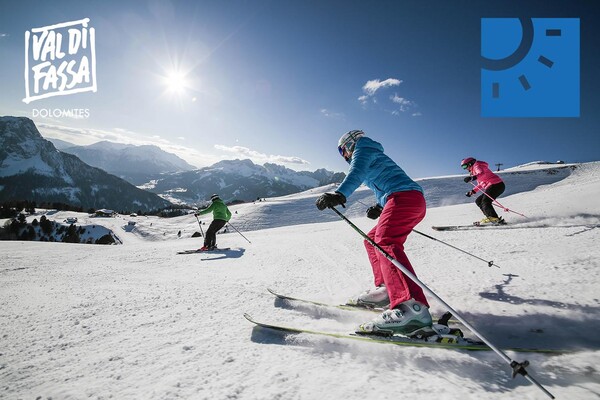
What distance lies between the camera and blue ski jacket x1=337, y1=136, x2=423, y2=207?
3.39 meters

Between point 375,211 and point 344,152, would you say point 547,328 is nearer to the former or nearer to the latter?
point 375,211

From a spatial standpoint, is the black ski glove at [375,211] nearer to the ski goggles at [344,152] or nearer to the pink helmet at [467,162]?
the ski goggles at [344,152]

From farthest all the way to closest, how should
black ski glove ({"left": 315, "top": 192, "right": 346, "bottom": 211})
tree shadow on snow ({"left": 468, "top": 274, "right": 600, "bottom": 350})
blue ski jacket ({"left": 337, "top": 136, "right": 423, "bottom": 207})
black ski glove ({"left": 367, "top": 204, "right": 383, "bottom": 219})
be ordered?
1. black ski glove ({"left": 367, "top": 204, "right": 383, "bottom": 219})
2. blue ski jacket ({"left": 337, "top": 136, "right": 423, "bottom": 207})
3. black ski glove ({"left": 315, "top": 192, "right": 346, "bottom": 211})
4. tree shadow on snow ({"left": 468, "top": 274, "right": 600, "bottom": 350})

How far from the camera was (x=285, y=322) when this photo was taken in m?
3.12

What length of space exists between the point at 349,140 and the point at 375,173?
0.70 meters

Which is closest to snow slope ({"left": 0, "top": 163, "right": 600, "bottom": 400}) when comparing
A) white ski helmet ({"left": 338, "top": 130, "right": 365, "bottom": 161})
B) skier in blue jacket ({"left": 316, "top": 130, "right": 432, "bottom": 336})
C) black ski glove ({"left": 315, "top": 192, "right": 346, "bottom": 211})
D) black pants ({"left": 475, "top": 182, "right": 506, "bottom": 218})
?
skier in blue jacket ({"left": 316, "top": 130, "right": 432, "bottom": 336})

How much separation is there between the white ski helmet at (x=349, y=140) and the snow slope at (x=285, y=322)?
7.43ft

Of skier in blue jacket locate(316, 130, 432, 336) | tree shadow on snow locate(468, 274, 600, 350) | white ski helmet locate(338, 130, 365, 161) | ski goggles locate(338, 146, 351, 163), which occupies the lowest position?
tree shadow on snow locate(468, 274, 600, 350)

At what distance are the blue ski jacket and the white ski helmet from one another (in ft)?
0.63

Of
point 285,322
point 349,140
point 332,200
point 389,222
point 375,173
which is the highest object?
point 349,140

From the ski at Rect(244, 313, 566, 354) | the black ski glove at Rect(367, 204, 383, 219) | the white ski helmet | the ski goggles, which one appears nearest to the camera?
the ski at Rect(244, 313, 566, 354)

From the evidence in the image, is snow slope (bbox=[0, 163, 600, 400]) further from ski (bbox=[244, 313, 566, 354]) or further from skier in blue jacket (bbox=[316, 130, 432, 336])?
skier in blue jacket (bbox=[316, 130, 432, 336])

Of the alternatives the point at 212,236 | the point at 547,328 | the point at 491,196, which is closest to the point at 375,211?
the point at 547,328

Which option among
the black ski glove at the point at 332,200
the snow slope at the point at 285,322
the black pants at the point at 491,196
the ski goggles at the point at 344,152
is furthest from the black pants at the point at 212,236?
the black pants at the point at 491,196
